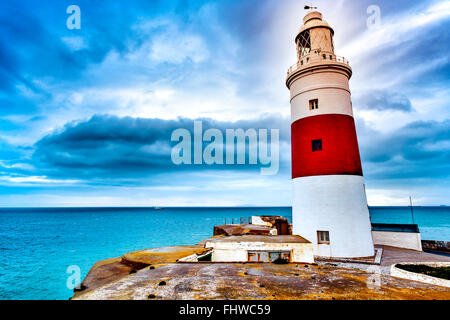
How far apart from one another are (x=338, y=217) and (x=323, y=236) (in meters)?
1.86

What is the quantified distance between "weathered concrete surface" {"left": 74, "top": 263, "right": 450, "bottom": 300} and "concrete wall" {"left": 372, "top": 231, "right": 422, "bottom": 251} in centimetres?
1719

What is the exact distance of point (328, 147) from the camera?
56.7 feet

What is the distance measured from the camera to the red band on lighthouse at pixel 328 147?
56.3 feet

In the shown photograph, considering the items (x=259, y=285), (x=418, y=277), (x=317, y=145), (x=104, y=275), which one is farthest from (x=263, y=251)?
(x=104, y=275)

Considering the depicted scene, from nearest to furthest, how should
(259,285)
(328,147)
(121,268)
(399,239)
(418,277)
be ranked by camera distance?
1. (259,285)
2. (418,277)
3. (121,268)
4. (328,147)
5. (399,239)

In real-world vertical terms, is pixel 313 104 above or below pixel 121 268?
above

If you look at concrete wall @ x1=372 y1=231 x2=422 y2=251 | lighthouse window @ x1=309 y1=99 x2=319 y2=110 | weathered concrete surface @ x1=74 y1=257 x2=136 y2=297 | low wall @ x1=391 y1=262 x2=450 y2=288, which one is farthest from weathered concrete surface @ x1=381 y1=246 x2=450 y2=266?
weathered concrete surface @ x1=74 y1=257 x2=136 y2=297

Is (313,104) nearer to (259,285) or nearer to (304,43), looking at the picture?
(304,43)

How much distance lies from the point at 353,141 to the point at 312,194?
536 cm

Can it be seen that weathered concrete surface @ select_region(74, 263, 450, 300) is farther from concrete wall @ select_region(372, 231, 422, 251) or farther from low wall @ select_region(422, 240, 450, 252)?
low wall @ select_region(422, 240, 450, 252)

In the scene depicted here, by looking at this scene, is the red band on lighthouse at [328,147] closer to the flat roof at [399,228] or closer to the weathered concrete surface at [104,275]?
the flat roof at [399,228]

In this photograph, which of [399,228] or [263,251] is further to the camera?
[399,228]

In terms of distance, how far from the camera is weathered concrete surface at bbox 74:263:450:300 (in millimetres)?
6727

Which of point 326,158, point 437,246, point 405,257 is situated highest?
point 326,158
